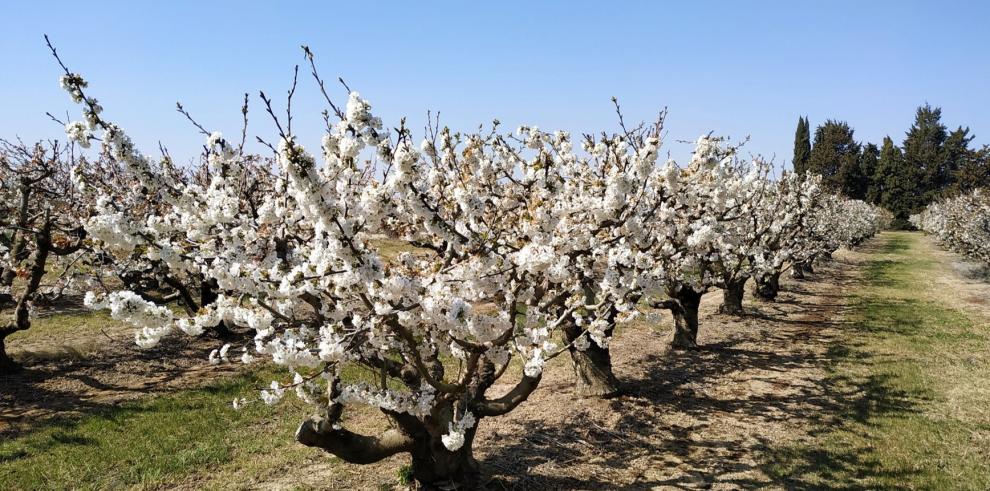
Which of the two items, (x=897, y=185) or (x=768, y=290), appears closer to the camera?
(x=768, y=290)

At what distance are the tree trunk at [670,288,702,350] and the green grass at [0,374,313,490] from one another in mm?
8729

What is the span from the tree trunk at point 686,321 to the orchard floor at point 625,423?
0.41 m

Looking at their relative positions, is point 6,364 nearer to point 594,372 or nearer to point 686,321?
point 594,372

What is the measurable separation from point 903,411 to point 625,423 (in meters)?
5.01

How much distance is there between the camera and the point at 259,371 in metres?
11.2

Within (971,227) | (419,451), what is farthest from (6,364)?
(971,227)

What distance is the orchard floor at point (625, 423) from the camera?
6949 mm

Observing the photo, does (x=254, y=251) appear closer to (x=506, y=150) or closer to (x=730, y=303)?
(x=506, y=150)

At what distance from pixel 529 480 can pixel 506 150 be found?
5121mm

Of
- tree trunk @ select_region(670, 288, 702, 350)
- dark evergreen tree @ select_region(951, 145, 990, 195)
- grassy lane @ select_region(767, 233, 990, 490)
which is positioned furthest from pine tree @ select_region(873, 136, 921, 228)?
tree trunk @ select_region(670, 288, 702, 350)

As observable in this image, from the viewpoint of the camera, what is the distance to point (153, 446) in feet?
25.5

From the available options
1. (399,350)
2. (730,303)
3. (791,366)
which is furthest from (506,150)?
(730,303)

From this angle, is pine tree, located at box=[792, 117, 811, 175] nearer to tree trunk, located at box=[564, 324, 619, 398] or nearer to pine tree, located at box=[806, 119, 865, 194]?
pine tree, located at box=[806, 119, 865, 194]

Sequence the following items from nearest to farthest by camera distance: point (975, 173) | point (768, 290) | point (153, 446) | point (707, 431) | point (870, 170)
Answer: point (153, 446) → point (707, 431) → point (768, 290) → point (975, 173) → point (870, 170)
